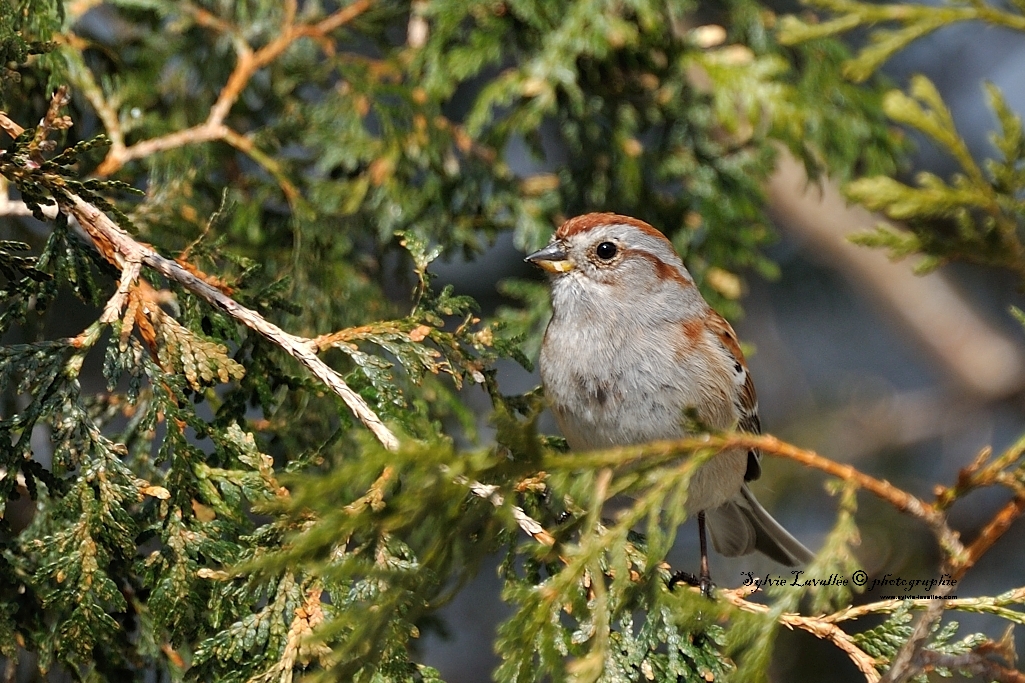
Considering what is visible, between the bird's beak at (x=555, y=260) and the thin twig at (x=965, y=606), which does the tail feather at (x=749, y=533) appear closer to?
the bird's beak at (x=555, y=260)

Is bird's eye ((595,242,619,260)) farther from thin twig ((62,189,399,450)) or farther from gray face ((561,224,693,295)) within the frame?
thin twig ((62,189,399,450))

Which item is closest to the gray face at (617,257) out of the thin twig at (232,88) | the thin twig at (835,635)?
the thin twig at (232,88)

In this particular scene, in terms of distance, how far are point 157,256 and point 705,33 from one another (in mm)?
2580

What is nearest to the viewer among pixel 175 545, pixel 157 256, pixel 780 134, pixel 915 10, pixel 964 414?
pixel 175 545

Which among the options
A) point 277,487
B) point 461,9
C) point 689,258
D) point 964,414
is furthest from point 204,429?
point 964,414

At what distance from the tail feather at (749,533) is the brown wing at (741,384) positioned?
14 cm

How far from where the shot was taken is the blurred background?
232 inches

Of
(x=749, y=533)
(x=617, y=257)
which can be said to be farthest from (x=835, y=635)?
(x=617, y=257)

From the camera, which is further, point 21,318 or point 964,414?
point 964,414

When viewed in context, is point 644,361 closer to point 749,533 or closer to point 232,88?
point 749,533

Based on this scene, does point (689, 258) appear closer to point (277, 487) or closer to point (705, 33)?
point (705, 33)

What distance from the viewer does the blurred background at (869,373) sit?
590cm

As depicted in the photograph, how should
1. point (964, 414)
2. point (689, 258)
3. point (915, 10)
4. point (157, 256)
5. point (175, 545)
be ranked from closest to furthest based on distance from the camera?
1. point (175, 545)
2. point (157, 256)
3. point (915, 10)
4. point (689, 258)
5. point (964, 414)

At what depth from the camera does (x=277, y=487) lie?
233cm
